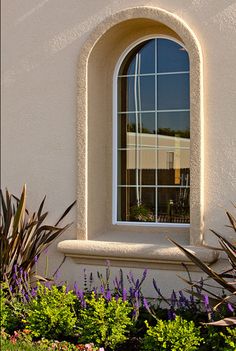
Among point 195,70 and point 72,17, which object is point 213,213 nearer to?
point 195,70

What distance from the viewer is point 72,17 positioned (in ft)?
24.6

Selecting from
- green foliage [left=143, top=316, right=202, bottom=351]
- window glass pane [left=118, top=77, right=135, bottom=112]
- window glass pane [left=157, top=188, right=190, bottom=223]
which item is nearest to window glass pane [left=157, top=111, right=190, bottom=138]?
window glass pane [left=118, top=77, right=135, bottom=112]

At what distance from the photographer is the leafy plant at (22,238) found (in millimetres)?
7215

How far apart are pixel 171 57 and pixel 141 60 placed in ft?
1.37

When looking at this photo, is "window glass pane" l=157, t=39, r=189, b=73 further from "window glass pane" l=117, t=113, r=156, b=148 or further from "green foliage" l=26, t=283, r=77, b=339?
"green foliage" l=26, t=283, r=77, b=339

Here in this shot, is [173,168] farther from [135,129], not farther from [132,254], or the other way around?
[132,254]

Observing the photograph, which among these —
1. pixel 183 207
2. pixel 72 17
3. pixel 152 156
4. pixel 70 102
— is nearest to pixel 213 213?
pixel 183 207

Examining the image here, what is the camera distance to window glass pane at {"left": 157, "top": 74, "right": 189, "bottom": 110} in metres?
7.28

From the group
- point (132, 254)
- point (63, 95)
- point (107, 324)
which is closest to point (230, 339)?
point (107, 324)

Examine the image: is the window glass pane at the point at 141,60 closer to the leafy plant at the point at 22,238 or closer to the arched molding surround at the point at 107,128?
the arched molding surround at the point at 107,128

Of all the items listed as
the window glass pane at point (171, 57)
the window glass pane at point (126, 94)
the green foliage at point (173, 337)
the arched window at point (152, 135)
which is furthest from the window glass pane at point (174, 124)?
the green foliage at point (173, 337)

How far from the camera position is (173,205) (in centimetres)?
731

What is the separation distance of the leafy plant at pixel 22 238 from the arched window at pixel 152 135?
2.83 feet

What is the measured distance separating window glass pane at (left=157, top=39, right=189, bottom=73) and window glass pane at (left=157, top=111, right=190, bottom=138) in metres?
0.55
